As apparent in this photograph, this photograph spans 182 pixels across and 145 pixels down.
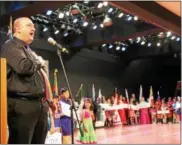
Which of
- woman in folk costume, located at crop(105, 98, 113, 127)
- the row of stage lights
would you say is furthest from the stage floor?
the row of stage lights

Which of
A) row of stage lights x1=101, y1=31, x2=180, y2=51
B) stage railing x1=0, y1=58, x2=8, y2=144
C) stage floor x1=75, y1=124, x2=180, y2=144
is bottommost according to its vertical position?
stage floor x1=75, y1=124, x2=180, y2=144

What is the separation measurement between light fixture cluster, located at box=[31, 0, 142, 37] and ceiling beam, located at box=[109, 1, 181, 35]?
229 centimetres

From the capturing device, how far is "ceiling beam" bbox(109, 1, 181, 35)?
479 cm

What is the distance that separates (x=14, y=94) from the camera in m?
1.67

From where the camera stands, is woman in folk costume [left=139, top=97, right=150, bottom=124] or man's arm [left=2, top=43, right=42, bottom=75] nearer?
man's arm [left=2, top=43, right=42, bottom=75]

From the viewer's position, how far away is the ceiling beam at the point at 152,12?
4.79m

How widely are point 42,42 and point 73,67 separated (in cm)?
169

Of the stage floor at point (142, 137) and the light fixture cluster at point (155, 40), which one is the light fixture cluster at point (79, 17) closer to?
the light fixture cluster at point (155, 40)

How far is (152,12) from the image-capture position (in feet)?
16.8

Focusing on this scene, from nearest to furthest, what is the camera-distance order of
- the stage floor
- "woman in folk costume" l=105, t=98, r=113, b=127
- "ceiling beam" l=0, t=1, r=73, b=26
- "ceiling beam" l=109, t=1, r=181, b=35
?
"ceiling beam" l=109, t=1, r=181, b=35, the stage floor, "ceiling beam" l=0, t=1, r=73, b=26, "woman in folk costume" l=105, t=98, r=113, b=127

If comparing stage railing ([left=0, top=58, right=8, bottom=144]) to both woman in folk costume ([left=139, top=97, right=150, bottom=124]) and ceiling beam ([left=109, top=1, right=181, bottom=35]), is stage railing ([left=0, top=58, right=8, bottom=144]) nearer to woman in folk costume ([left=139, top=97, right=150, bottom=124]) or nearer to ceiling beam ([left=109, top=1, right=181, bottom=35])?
ceiling beam ([left=109, top=1, right=181, bottom=35])

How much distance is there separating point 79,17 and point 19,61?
7379 mm

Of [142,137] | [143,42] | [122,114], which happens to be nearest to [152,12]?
[142,137]

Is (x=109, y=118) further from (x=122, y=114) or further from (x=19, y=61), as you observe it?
(x=19, y=61)
